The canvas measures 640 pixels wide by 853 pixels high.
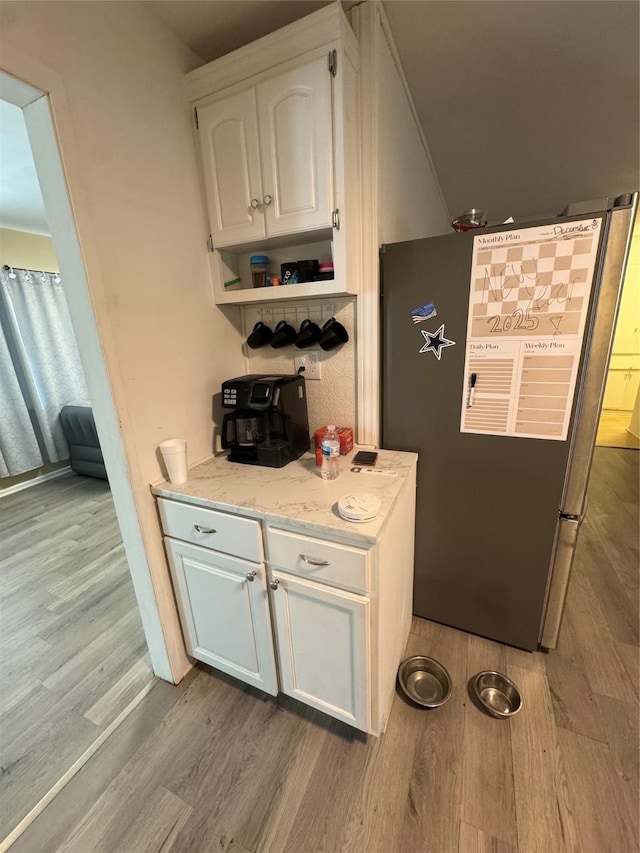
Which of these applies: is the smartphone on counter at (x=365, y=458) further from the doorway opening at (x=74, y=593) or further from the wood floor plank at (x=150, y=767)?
the wood floor plank at (x=150, y=767)

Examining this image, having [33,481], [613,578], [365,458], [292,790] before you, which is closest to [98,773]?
[292,790]

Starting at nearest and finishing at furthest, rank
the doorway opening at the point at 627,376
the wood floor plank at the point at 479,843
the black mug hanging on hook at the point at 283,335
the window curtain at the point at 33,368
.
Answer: the wood floor plank at the point at 479,843
the black mug hanging on hook at the point at 283,335
the window curtain at the point at 33,368
the doorway opening at the point at 627,376

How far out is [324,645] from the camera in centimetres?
110

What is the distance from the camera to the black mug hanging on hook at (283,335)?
156 centimetres

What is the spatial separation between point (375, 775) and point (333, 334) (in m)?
1.59

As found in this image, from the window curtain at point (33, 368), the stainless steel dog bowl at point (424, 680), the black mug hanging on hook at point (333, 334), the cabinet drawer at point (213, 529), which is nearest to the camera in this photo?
the cabinet drawer at point (213, 529)

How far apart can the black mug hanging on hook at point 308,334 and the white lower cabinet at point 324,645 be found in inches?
37.5

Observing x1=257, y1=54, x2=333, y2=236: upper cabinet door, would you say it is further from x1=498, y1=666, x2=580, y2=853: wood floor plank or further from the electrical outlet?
x1=498, y1=666, x2=580, y2=853: wood floor plank

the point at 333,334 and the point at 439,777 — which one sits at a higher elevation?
the point at 333,334

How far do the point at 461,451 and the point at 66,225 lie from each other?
60.7 inches

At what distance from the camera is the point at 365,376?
149cm

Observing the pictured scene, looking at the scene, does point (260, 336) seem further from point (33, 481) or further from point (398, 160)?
point (33, 481)

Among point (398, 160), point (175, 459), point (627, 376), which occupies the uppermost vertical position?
point (398, 160)

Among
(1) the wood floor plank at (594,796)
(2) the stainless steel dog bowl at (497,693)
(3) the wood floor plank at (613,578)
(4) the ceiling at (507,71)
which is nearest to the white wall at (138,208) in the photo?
(4) the ceiling at (507,71)
